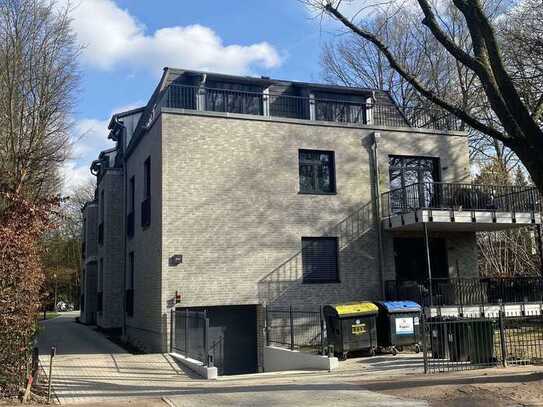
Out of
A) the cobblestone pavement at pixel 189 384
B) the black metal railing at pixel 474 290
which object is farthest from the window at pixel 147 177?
the black metal railing at pixel 474 290

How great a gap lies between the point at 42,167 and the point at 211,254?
6.05 m

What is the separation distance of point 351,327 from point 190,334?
14.0 feet

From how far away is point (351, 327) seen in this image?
1555cm

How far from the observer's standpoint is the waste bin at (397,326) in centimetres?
1594

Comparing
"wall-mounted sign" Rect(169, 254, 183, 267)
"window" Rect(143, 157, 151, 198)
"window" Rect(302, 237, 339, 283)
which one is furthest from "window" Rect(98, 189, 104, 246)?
"window" Rect(302, 237, 339, 283)

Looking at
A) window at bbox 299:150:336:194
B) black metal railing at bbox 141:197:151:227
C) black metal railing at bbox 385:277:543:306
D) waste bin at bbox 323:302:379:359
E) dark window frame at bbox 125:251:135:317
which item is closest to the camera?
waste bin at bbox 323:302:379:359

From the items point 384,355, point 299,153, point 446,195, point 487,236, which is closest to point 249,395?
point 384,355

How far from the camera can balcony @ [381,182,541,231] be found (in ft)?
62.3

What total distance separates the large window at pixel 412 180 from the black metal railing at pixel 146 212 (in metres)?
8.29

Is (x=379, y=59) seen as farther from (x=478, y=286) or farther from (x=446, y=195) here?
(x=478, y=286)

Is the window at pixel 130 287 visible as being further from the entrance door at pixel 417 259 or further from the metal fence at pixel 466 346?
the metal fence at pixel 466 346

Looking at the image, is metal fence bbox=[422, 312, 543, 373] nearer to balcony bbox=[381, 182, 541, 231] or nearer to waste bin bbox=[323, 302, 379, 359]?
waste bin bbox=[323, 302, 379, 359]

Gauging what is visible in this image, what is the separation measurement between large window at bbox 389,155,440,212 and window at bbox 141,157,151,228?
8.34 meters

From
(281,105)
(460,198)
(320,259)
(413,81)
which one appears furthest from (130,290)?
(413,81)
